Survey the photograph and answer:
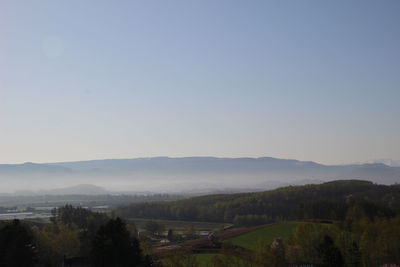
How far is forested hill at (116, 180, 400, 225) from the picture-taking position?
351 ft

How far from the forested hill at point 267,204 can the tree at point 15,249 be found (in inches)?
2539

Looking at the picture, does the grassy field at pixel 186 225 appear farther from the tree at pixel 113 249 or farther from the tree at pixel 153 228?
the tree at pixel 113 249

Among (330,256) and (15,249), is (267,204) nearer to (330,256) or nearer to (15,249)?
(330,256)

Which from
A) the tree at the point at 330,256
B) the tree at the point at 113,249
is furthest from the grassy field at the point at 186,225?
the tree at the point at 113,249

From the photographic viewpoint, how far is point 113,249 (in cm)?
3731

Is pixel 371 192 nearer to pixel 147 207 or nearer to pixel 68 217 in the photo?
pixel 147 207

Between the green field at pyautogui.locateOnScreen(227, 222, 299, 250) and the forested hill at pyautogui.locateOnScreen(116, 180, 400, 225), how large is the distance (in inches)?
739

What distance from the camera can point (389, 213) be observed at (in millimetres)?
79125

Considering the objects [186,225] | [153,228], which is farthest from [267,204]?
[153,228]

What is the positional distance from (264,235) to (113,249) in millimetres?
36141

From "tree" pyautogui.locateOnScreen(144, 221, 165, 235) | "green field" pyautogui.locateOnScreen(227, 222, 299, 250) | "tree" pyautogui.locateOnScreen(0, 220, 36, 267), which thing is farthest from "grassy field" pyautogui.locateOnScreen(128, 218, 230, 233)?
"tree" pyautogui.locateOnScreen(0, 220, 36, 267)

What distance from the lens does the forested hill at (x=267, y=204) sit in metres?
107

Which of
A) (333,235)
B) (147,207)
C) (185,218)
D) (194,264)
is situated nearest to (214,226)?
(185,218)

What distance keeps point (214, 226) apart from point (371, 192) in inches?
1598
